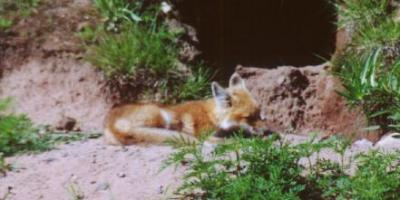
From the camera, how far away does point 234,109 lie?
702 cm

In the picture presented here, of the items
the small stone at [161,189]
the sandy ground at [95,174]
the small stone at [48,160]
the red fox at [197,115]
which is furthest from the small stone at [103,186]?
the red fox at [197,115]

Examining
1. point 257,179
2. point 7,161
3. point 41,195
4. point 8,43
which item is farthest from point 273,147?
point 8,43

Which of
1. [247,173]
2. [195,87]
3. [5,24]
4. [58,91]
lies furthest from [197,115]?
[5,24]

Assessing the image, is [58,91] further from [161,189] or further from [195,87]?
[161,189]

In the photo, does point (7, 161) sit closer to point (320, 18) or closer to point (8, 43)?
point (8, 43)

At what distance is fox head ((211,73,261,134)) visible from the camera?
6.97 meters

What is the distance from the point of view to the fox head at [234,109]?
6.97 metres

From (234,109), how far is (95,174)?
1.58m

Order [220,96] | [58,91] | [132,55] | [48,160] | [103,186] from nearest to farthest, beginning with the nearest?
[103,186], [48,160], [220,96], [132,55], [58,91]

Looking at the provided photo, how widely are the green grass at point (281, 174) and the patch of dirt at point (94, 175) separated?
0.27 meters

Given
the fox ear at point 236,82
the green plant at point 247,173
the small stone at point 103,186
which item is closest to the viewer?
the green plant at point 247,173

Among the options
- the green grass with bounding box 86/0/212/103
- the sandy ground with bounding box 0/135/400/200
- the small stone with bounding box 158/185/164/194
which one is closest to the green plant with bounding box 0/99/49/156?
the sandy ground with bounding box 0/135/400/200

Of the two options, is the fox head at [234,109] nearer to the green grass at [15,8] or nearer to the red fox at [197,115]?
the red fox at [197,115]

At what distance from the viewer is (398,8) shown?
7.56 meters
